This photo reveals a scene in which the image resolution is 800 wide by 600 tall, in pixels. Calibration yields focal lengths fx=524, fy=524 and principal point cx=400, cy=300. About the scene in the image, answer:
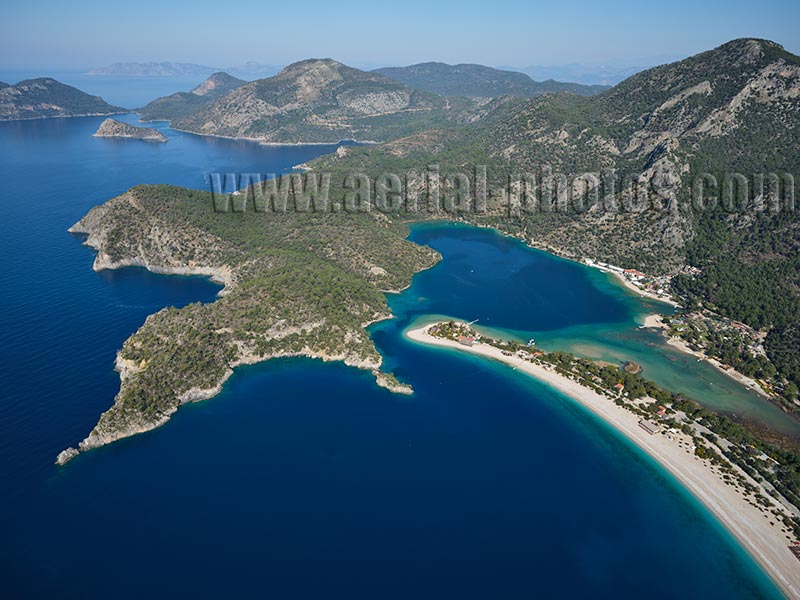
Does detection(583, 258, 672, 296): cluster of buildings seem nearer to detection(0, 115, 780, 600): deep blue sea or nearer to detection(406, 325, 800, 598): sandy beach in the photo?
detection(0, 115, 780, 600): deep blue sea

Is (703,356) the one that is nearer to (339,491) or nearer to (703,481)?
(703,481)

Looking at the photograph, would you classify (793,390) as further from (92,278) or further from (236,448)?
(92,278)


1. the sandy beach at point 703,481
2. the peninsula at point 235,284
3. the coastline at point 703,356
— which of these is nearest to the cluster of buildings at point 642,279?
the coastline at point 703,356

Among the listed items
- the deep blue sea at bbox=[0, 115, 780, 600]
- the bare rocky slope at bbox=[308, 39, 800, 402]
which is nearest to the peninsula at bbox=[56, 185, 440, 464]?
the deep blue sea at bbox=[0, 115, 780, 600]

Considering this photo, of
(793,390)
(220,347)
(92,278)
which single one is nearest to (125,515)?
(220,347)

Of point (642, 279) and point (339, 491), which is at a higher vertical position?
point (642, 279)

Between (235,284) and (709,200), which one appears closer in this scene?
(235,284)

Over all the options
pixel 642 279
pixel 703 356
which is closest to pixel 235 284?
pixel 703 356
